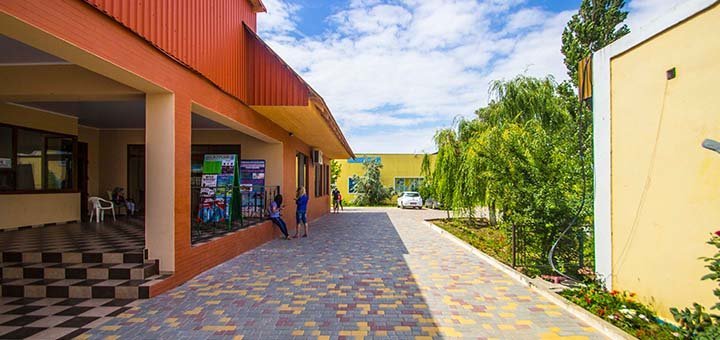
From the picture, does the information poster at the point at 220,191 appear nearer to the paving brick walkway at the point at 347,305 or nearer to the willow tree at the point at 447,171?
the paving brick walkway at the point at 347,305

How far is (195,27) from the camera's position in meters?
6.33

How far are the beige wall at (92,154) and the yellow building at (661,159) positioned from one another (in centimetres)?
1224

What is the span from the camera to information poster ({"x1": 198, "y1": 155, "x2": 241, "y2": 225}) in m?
8.35

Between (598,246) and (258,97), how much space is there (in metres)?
6.79

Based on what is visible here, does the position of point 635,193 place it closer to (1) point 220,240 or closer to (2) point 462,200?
(1) point 220,240

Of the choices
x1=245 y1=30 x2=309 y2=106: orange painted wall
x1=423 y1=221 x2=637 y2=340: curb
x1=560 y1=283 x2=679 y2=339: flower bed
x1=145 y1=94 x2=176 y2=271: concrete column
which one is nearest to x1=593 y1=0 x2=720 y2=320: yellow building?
x1=560 y1=283 x2=679 y2=339: flower bed

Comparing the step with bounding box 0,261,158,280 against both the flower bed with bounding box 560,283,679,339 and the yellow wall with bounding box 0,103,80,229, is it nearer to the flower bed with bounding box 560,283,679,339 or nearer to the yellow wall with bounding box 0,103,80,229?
the yellow wall with bounding box 0,103,80,229

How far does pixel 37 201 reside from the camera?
27.7 feet

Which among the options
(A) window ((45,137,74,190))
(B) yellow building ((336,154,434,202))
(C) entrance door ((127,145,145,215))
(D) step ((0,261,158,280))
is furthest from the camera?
(B) yellow building ((336,154,434,202))

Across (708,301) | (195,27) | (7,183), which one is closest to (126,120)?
(7,183)

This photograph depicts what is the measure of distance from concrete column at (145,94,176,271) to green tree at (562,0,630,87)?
53.8ft

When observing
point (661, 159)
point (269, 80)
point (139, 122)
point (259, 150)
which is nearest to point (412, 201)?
point (259, 150)

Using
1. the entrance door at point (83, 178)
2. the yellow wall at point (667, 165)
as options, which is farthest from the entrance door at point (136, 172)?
the yellow wall at point (667, 165)

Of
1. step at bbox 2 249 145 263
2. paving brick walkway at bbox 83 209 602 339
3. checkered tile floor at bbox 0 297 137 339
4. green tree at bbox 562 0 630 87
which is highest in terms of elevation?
green tree at bbox 562 0 630 87
